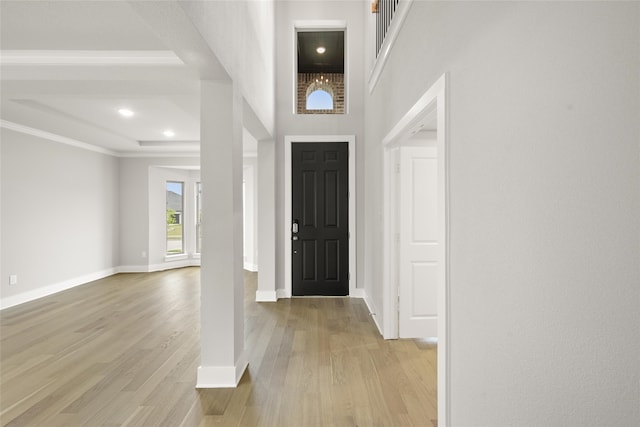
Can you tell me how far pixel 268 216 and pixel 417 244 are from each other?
2.27 metres

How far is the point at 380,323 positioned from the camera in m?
3.80

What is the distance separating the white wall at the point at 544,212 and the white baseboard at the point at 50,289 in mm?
5888

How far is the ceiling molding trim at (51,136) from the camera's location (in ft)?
16.5

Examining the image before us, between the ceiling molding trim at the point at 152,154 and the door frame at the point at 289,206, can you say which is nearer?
the door frame at the point at 289,206

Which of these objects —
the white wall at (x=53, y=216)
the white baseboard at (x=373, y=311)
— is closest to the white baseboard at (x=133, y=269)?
the white wall at (x=53, y=216)

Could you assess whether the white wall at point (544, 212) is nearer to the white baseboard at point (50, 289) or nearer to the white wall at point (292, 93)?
the white wall at point (292, 93)

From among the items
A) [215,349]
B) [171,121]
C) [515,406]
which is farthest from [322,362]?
[171,121]

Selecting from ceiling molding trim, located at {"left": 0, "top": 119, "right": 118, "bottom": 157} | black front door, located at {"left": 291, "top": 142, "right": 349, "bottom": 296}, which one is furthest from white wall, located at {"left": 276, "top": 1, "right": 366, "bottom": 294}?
ceiling molding trim, located at {"left": 0, "top": 119, "right": 118, "bottom": 157}

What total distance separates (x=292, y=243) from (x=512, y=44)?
4.29m

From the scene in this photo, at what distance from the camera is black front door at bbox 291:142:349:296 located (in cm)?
523

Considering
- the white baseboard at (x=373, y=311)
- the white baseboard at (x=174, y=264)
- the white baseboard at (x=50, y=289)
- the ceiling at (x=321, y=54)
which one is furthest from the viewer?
the white baseboard at (x=174, y=264)

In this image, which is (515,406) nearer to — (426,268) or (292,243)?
(426,268)

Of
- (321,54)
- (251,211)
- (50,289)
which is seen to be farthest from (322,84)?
(50,289)

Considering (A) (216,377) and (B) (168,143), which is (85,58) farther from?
(B) (168,143)
